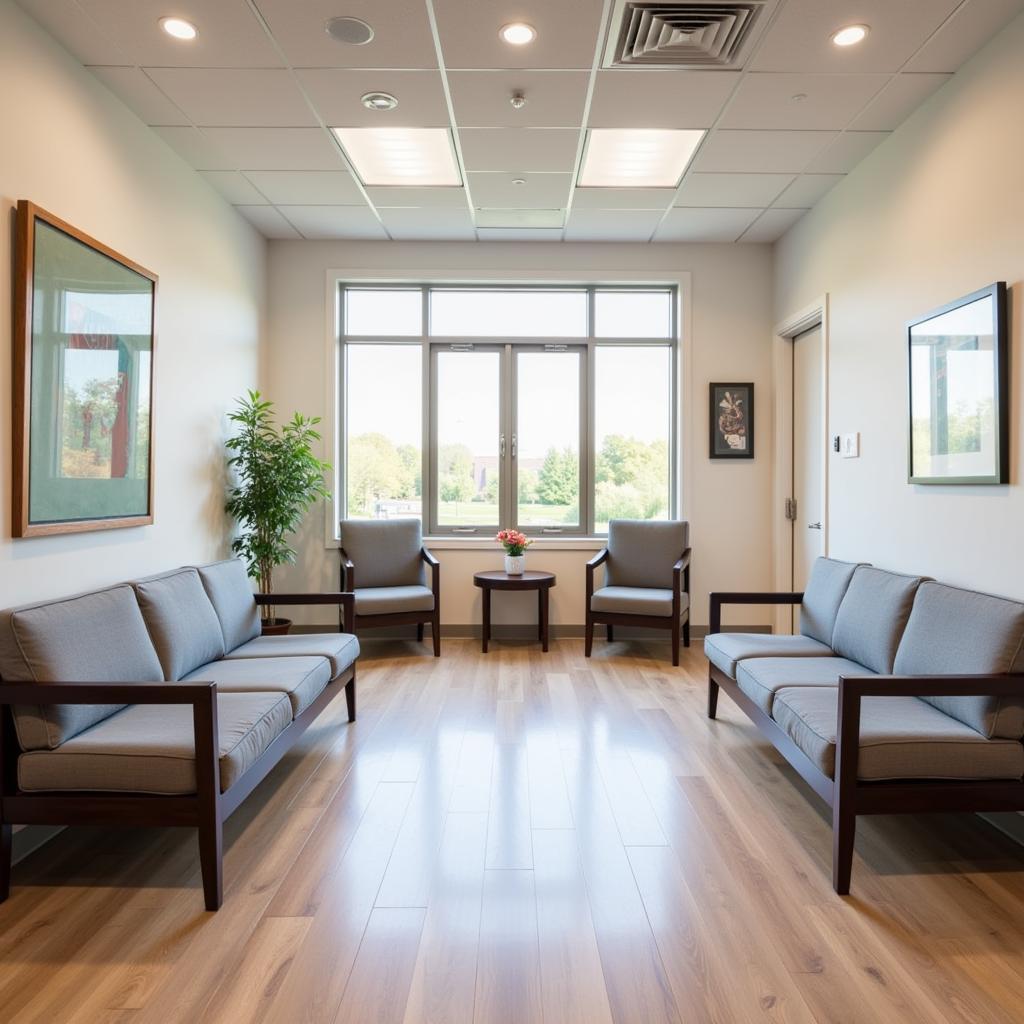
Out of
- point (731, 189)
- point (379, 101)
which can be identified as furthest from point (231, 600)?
point (731, 189)

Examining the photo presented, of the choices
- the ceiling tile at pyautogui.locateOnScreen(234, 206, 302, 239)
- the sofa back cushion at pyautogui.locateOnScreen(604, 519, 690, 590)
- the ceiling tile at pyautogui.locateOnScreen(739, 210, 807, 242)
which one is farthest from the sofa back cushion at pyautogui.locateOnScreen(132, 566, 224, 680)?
the ceiling tile at pyautogui.locateOnScreen(739, 210, 807, 242)

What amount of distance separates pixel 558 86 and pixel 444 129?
62 centimetres

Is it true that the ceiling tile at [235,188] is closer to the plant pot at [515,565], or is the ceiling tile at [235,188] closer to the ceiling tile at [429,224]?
the ceiling tile at [429,224]

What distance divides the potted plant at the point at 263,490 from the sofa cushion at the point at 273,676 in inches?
44.1

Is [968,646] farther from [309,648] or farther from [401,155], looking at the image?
[401,155]

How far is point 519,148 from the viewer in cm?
335

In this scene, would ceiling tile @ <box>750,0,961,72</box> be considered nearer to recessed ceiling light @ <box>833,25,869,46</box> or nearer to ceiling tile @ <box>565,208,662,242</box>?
recessed ceiling light @ <box>833,25,869,46</box>

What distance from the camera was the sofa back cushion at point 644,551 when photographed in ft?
15.1

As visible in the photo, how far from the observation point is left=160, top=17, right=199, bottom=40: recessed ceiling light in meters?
2.42

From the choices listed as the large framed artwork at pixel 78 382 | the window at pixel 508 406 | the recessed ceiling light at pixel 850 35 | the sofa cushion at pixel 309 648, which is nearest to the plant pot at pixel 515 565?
the window at pixel 508 406

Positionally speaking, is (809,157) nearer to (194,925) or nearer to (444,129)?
(444,129)

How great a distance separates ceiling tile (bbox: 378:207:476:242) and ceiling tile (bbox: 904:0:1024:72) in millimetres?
2370

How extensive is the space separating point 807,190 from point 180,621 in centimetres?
368

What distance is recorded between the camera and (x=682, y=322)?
15.7 ft
